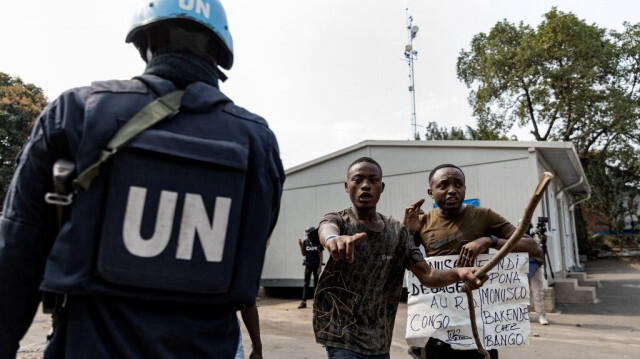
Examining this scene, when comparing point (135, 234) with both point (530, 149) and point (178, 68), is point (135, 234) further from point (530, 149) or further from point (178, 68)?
point (530, 149)

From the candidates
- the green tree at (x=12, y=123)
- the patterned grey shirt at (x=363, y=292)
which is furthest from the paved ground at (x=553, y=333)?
the green tree at (x=12, y=123)

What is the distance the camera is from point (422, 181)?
1245 cm

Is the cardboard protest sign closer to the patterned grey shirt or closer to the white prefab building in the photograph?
the patterned grey shirt

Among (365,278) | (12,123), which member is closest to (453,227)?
(365,278)

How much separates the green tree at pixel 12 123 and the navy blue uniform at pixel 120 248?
63.3ft

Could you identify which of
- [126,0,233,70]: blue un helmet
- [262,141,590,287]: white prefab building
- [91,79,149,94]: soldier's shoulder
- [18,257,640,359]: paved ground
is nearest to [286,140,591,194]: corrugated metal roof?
[262,141,590,287]: white prefab building

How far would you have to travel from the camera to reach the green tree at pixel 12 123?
59.5 feet

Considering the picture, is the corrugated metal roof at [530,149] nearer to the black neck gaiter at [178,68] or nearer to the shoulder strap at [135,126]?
the black neck gaiter at [178,68]

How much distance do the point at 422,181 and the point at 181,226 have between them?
456 inches

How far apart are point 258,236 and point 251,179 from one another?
18 cm

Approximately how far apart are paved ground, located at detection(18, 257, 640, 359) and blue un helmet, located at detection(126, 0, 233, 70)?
5.31m

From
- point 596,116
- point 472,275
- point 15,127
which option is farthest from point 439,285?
point 596,116

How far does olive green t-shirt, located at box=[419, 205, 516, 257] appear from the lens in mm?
3721

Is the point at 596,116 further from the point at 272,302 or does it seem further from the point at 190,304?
the point at 190,304
